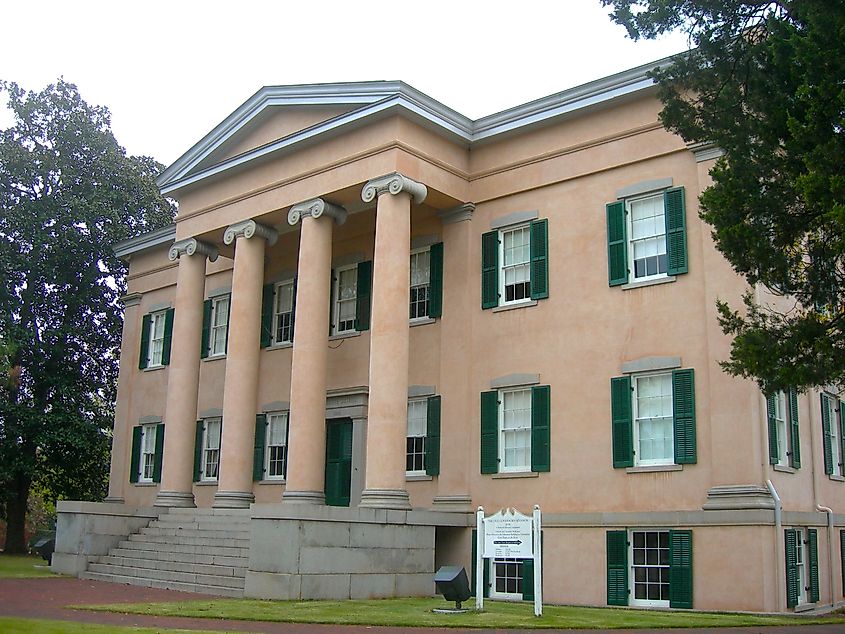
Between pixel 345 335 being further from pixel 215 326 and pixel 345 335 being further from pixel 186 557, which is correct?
pixel 186 557

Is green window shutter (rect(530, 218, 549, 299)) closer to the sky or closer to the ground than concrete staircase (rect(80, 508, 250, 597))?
closer to the sky

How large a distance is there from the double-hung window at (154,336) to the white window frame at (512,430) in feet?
44.9

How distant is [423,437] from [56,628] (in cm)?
1227

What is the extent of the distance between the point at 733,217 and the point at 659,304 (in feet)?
24.0

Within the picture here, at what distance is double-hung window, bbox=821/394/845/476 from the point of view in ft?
70.3

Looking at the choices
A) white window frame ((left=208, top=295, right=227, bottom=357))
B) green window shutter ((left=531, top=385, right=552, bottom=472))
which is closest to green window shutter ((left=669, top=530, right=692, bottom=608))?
green window shutter ((left=531, top=385, right=552, bottom=472))

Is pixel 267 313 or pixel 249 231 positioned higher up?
pixel 249 231

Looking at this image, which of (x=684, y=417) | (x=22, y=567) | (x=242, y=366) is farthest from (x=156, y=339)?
(x=684, y=417)

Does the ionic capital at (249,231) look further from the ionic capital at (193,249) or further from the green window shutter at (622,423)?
the green window shutter at (622,423)

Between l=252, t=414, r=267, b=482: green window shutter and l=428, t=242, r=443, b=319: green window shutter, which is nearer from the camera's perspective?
l=428, t=242, r=443, b=319: green window shutter

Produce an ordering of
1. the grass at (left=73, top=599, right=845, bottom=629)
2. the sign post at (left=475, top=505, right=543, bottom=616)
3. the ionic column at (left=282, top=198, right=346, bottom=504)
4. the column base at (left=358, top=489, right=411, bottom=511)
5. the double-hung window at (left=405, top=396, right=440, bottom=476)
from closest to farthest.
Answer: the grass at (left=73, top=599, right=845, bottom=629) < the sign post at (left=475, top=505, right=543, bottom=616) < the column base at (left=358, top=489, right=411, bottom=511) < the ionic column at (left=282, top=198, right=346, bottom=504) < the double-hung window at (left=405, top=396, right=440, bottom=476)

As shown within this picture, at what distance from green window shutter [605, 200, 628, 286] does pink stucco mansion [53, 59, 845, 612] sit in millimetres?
51

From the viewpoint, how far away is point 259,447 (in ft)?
88.4

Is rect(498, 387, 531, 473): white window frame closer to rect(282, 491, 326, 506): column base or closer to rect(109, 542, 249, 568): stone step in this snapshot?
rect(282, 491, 326, 506): column base
